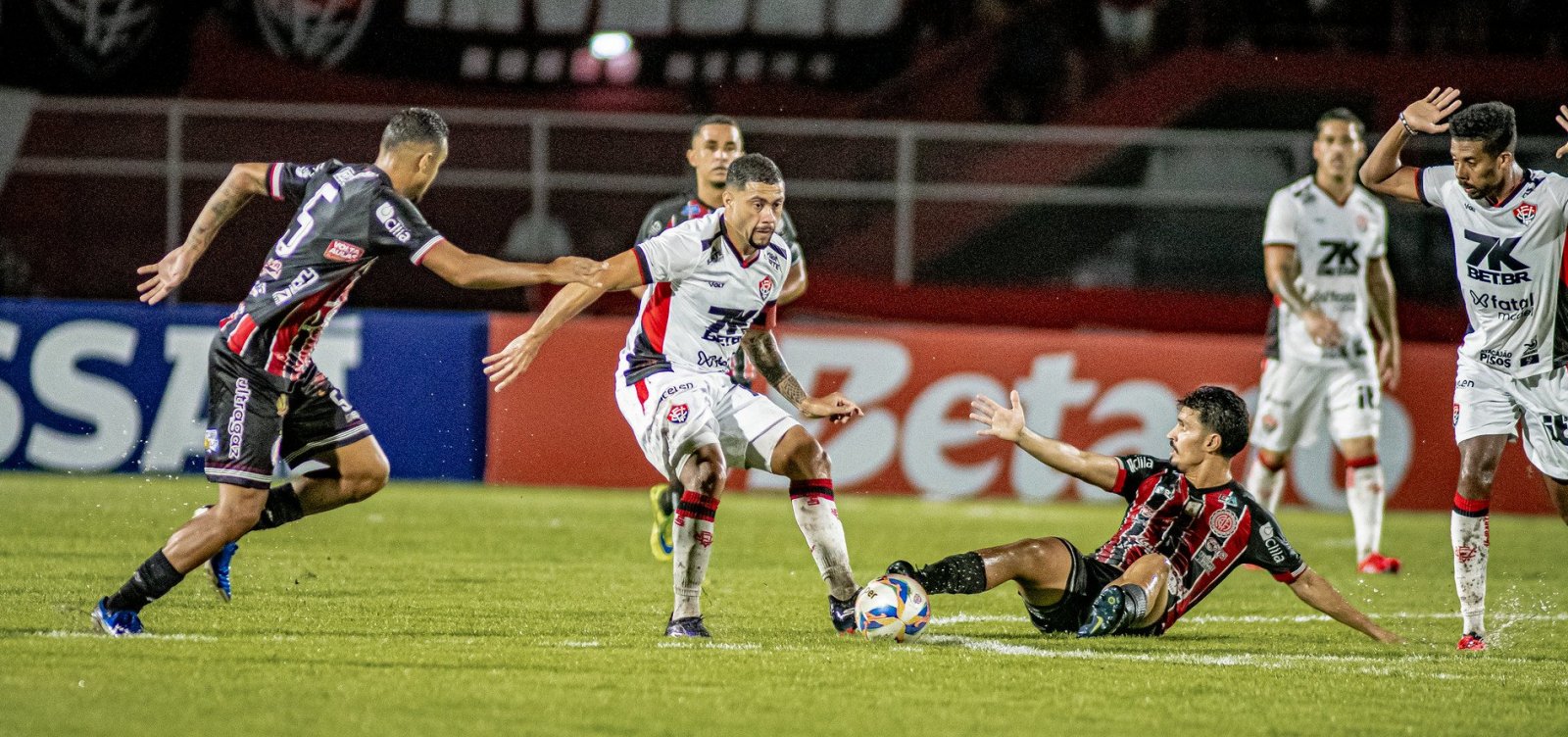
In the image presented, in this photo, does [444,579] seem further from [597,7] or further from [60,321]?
[597,7]

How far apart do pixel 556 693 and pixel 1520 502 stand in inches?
403


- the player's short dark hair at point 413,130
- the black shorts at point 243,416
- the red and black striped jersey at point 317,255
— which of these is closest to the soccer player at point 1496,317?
the player's short dark hair at point 413,130

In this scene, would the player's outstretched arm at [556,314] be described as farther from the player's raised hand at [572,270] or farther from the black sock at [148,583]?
the black sock at [148,583]

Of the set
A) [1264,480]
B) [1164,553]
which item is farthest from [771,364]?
[1264,480]

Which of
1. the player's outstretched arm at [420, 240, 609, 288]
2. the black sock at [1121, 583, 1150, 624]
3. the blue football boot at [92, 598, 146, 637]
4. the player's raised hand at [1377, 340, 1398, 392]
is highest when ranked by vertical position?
the player's outstretched arm at [420, 240, 609, 288]

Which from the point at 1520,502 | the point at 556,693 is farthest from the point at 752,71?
the point at 556,693

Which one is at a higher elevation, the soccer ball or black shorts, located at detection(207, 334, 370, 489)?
black shorts, located at detection(207, 334, 370, 489)

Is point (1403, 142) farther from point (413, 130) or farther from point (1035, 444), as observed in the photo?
point (413, 130)

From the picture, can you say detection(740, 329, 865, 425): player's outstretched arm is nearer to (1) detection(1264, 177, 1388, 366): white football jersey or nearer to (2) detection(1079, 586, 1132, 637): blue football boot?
(2) detection(1079, 586, 1132, 637): blue football boot

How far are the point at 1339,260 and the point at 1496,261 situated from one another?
11.1 feet

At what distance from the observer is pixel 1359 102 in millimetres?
17844

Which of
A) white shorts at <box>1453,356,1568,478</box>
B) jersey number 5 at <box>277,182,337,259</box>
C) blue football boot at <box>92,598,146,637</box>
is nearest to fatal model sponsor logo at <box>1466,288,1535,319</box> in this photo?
white shorts at <box>1453,356,1568,478</box>

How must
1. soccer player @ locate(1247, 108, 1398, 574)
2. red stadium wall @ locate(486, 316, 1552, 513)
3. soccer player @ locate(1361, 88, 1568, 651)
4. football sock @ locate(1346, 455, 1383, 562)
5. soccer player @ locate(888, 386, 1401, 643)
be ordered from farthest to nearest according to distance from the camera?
red stadium wall @ locate(486, 316, 1552, 513)
soccer player @ locate(1247, 108, 1398, 574)
football sock @ locate(1346, 455, 1383, 562)
soccer player @ locate(1361, 88, 1568, 651)
soccer player @ locate(888, 386, 1401, 643)

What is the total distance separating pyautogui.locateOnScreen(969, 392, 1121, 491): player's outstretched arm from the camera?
22.2 ft
